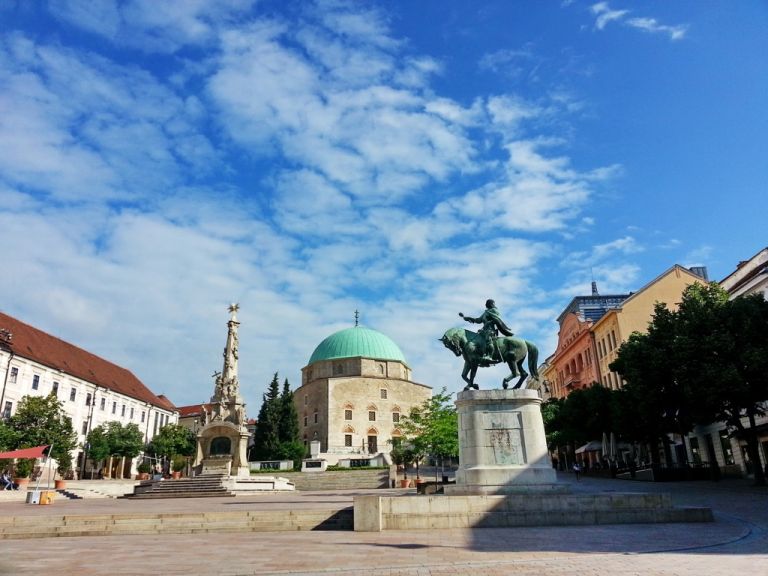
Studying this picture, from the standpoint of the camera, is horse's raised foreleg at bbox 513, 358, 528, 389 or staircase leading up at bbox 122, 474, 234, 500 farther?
staircase leading up at bbox 122, 474, 234, 500

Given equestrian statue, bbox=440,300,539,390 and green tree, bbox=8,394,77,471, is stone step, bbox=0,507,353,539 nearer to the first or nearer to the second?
equestrian statue, bbox=440,300,539,390

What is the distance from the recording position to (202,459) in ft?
125

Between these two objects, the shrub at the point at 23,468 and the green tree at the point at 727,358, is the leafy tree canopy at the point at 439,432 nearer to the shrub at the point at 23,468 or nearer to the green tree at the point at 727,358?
the green tree at the point at 727,358

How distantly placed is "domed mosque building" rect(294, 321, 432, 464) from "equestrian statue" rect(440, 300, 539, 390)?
A: 52.3 m

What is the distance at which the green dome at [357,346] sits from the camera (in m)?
77.8

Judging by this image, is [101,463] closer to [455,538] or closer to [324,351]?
[324,351]

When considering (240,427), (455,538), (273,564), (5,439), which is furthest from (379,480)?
(273,564)

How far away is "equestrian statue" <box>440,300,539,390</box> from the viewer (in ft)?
57.6

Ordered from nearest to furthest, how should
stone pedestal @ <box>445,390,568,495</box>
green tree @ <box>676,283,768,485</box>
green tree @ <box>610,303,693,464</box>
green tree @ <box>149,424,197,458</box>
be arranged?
1. stone pedestal @ <box>445,390,568,495</box>
2. green tree @ <box>676,283,768,485</box>
3. green tree @ <box>610,303,693,464</box>
4. green tree @ <box>149,424,197,458</box>

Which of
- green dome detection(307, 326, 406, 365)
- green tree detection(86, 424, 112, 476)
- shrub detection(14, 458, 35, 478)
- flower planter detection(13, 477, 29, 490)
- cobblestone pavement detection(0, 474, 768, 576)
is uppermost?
green dome detection(307, 326, 406, 365)

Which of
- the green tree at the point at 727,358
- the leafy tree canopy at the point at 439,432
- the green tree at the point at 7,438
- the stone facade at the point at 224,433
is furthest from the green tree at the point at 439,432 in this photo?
the green tree at the point at 7,438

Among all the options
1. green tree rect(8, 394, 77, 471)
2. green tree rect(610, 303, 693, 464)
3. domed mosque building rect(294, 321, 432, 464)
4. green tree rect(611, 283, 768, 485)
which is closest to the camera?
green tree rect(611, 283, 768, 485)

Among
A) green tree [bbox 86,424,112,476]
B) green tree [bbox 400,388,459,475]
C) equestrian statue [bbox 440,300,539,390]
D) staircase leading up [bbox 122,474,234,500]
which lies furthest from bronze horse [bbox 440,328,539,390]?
green tree [bbox 86,424,112,476]

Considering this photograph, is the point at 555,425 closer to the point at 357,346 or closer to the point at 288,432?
the point at 288,432
